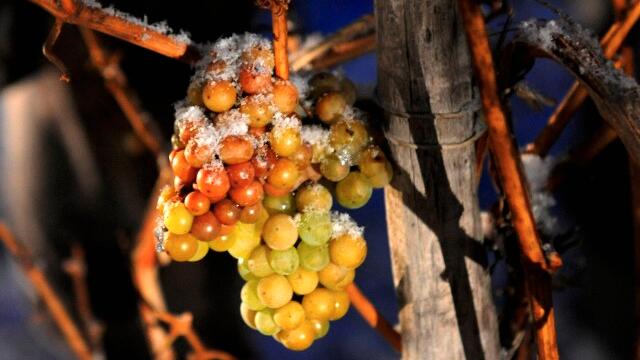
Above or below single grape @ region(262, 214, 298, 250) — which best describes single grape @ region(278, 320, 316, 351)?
below

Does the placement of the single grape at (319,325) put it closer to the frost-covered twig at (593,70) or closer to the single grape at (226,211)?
the single grape at (226,211)

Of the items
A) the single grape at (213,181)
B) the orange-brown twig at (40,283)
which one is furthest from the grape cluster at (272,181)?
the orange-brown twig at (40,283)

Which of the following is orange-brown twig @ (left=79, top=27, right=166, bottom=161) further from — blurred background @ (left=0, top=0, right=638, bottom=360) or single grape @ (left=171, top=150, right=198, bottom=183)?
single grape @ (left=171, top=150, right=198, bottom=183)

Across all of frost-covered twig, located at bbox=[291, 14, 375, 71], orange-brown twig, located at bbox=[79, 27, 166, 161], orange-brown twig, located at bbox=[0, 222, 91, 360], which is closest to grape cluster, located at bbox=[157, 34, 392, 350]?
frost-covered twig, located at bbox=[291, 14, 375, 71]

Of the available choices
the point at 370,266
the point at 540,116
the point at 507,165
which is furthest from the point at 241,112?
the point at 370,266

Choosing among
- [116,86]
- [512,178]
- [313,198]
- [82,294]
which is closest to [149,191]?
[82,294]

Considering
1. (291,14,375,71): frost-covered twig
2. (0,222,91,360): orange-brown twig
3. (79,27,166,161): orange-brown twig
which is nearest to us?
(291,14,375,71): frost-covered twig

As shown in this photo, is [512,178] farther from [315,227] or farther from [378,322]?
[378,322]
